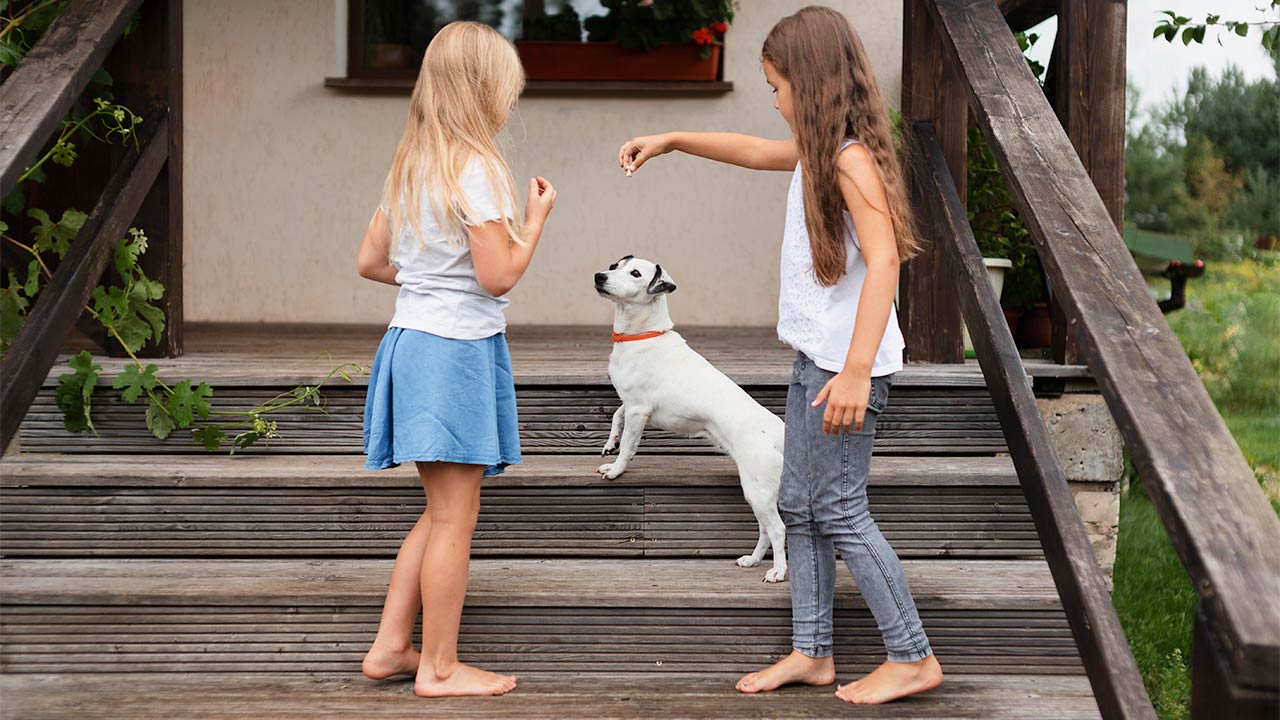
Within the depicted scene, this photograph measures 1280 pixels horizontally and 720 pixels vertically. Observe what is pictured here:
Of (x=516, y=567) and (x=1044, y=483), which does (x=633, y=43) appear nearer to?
(x=516, y=567)

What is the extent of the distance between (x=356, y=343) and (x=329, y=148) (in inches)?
58.6

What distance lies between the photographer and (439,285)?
8.07 feet

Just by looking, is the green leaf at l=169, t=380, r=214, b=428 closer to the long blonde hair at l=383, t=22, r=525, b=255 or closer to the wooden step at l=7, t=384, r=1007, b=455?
the wooden step at l=7, t=384, r=1007, b=455

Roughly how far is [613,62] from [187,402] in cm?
302

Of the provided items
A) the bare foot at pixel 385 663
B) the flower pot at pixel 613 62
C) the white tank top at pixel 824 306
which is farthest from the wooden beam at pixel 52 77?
the flower pot at pixel 613 62

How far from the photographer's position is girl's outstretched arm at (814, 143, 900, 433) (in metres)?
2.27

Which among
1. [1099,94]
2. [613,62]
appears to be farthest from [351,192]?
[1099,94]

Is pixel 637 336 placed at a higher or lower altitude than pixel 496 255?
lower

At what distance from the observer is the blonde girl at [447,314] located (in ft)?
7.87

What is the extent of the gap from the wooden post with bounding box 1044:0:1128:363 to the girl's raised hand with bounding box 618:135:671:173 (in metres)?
1.44

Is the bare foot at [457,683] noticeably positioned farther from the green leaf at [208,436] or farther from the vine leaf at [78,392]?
the vine leaf at [78,392]

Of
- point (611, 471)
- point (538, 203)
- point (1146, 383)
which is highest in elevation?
point (538, 203)

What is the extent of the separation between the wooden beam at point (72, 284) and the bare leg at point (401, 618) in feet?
3.20

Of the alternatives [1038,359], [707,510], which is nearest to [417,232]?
[707,510]
